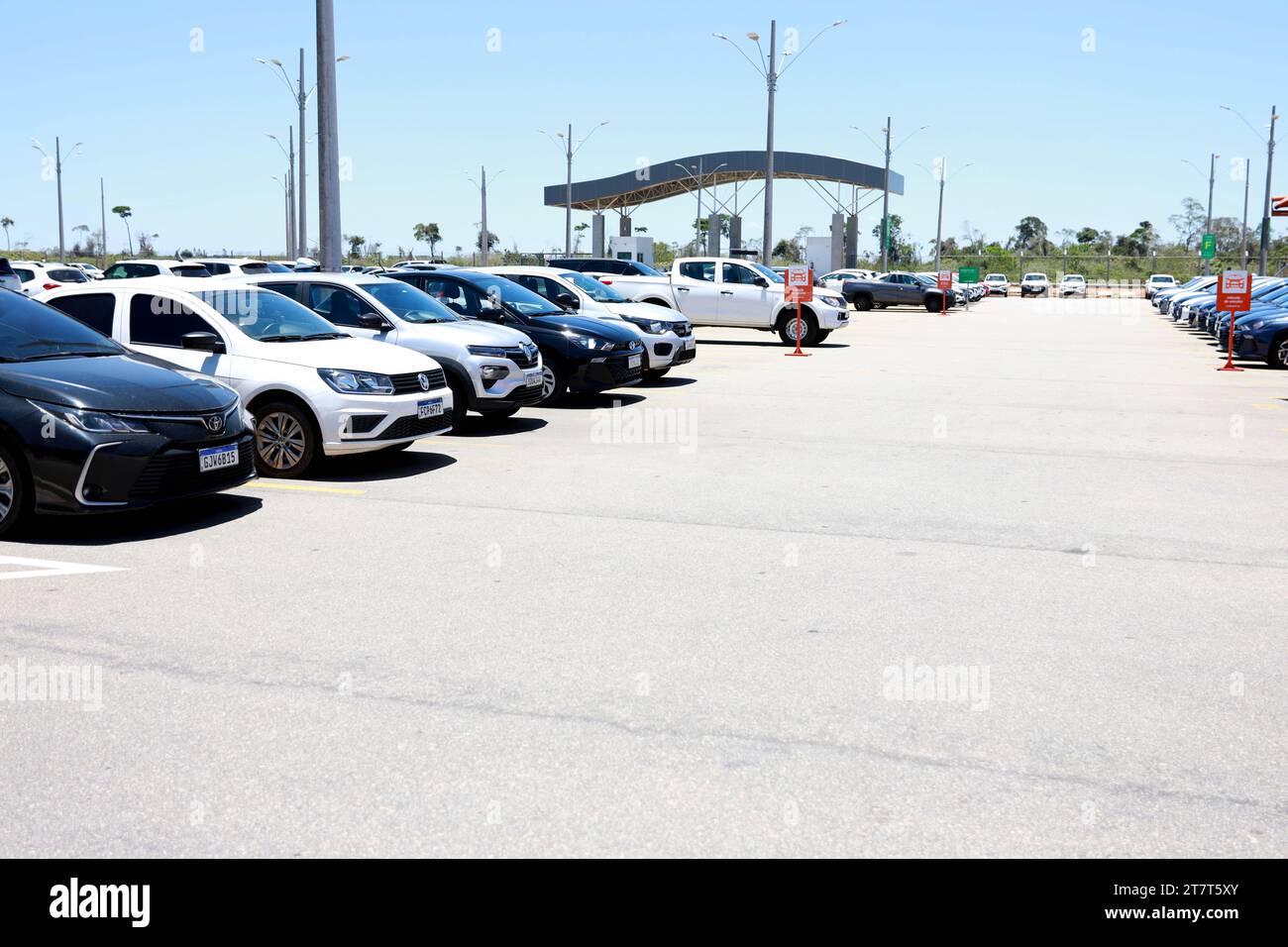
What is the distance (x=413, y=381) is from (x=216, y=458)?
2624 millimetres

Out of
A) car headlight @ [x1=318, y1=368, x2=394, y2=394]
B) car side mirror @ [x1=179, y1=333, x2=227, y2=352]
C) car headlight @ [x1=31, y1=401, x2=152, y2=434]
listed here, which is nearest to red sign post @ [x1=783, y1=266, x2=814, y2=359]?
car headlight @ [x1=318, y1=368, x2=394, y2=394]

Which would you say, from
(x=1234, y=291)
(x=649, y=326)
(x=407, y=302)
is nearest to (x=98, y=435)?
(x=407, y=302)

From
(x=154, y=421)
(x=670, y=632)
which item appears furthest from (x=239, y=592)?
(x=670, y=632)

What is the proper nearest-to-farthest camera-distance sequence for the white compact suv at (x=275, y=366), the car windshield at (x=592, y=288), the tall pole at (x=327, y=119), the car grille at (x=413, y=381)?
the white compact suv at (x=275, y=366) < the car grille at (x=413, y=381) < the tall pole at (x=327, y=119) < the car windshield at (x=592, y=288)

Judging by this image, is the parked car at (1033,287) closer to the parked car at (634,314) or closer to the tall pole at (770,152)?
the tall pole at (770,152)

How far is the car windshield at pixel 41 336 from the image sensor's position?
8.17 metres

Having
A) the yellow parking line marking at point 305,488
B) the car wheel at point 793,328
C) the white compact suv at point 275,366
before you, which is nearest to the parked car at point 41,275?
the car wheel at point 793,328

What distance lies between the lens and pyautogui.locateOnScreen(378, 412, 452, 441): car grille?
10164 millimetres

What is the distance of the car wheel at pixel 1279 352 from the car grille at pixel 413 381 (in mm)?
17074

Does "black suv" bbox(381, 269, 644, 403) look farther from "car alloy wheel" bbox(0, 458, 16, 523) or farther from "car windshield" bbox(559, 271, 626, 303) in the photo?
"car alloy wheel" bbox(0, 458, 16, 523)

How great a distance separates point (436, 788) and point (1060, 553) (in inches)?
191

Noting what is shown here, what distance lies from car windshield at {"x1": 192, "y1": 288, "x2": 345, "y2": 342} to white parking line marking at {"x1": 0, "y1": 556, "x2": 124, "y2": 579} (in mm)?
3482

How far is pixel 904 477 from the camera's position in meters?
10.5

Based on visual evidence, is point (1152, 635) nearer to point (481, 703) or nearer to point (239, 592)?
point (481, 703)
